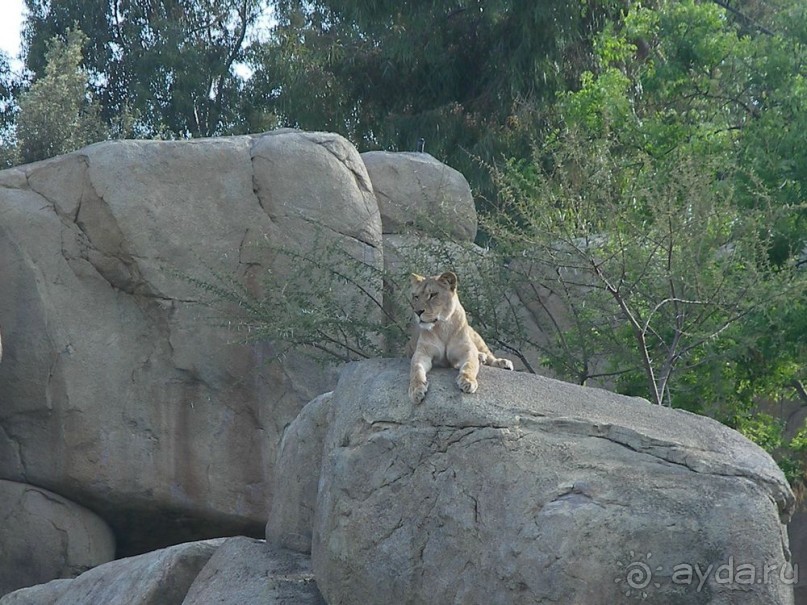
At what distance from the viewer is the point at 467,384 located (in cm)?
918

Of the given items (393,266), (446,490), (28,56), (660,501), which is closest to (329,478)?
(446,490)

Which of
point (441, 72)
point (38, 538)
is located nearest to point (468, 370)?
point (38, 538)

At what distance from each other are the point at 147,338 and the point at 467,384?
6364 mm

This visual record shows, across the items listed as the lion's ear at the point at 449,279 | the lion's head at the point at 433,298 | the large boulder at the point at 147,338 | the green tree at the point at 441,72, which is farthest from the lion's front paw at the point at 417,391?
the green tree at the point at 441,72

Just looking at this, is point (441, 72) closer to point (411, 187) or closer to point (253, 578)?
point (411, 187)

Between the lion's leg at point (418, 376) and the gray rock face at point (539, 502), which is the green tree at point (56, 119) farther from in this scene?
the gray rock face at point (539, 502)

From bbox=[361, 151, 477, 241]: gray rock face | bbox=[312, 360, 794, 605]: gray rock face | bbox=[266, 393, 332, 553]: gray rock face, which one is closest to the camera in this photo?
bbox=[312, 360, 794, 605]: gray rock face

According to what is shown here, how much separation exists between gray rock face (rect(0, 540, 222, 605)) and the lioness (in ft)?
8.50

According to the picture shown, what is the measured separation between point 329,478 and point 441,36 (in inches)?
618

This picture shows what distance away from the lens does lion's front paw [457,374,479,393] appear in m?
9.17

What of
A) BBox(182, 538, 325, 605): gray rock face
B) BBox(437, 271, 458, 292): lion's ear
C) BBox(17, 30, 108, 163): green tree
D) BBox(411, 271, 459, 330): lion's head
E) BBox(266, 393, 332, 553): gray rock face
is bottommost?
BBox(182, 538, 325, 605): gray rock face

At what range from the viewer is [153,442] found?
14.6m

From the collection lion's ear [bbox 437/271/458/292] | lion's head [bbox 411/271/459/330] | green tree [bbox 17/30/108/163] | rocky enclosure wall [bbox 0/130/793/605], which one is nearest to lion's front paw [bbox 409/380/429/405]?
lion's head [bbox 411/271/459/330]

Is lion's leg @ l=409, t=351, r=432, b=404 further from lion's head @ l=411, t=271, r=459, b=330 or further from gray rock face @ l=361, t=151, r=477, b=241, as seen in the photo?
gray rock face @ l=361, t=151, r=477, b=241
